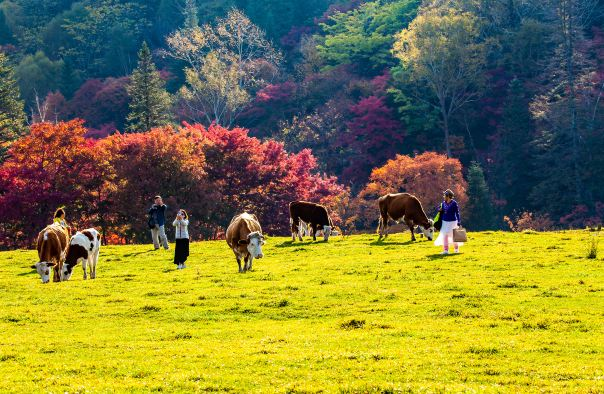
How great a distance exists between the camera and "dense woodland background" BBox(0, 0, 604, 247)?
2116 inches

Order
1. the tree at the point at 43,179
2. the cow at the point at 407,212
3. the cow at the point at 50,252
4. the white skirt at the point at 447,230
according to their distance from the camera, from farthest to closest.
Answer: the tree at the point at 43,179
the cow at the point at 407,212
the white skirt at the point at 447,230
the cow at the point at 50,252

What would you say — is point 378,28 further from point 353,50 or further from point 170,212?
point 170,212

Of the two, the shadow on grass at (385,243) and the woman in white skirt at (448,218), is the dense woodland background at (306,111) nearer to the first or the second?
the shadow on grass at (385,243)

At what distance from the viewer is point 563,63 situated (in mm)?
75000

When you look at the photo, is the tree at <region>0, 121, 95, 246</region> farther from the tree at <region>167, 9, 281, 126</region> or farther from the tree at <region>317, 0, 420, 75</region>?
the tree at <region>317, 0, 420, 75</region>

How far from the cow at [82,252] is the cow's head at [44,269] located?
0.75 meters

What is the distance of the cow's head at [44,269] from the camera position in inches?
1109

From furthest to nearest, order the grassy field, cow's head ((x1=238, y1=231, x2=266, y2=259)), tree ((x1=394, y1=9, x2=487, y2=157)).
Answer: tree ((x1=394, y1=9, x2=487, y2=157)) → cow's head ((x1=238, y1=231, x2=266, y2=259)) → the grassy field

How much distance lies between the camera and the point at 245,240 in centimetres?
2923

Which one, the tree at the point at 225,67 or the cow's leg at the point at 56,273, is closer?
the cow's leg at the point at 56,273

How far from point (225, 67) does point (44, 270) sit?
244 ft

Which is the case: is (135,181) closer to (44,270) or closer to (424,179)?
(424,179)

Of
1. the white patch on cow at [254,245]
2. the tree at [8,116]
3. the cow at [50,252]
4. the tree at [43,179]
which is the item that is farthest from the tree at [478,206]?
the cow at [50,252]

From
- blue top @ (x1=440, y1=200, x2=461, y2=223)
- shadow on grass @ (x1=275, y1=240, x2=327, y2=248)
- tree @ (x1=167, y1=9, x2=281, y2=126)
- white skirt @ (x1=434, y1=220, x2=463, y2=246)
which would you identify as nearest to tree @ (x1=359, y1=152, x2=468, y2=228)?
shadow on grass @ (x1=275, y1=240, x2=327, y2=248)
